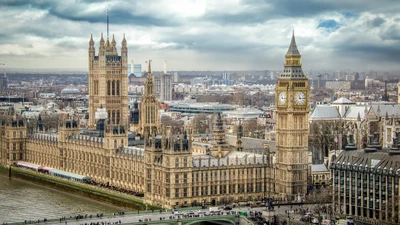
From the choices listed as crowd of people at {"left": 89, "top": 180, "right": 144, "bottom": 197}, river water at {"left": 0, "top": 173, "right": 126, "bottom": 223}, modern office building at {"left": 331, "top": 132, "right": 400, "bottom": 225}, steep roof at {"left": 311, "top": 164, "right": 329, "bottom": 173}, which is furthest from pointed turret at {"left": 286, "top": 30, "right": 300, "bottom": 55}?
river water at {"left": 0, "top": 173, "right": 126, "bottom": 223}

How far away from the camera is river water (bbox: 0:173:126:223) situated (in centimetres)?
7669

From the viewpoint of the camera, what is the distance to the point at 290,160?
77.3 meters

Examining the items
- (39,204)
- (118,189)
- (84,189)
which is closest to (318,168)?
(118,189)

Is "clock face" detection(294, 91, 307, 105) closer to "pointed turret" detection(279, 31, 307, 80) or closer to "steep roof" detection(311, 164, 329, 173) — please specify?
"pointed turret" detection(279, 31, 307, 80)

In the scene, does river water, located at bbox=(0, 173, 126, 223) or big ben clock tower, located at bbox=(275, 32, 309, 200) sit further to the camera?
big ben clock tower, located at bbox=(275, 32, 309, 200)

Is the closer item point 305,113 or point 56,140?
point 305,113

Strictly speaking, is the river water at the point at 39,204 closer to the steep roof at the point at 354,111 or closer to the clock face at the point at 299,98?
the clock face at the point at 299,98

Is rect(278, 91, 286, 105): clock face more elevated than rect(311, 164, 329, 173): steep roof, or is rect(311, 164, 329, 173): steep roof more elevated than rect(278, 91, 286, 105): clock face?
rect(278, 91, 286, 105): clock face

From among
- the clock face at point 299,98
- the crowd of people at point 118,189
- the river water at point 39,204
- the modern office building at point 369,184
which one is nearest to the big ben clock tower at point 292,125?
the clock face at point 299,98

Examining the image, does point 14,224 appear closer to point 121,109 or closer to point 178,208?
point 178,208

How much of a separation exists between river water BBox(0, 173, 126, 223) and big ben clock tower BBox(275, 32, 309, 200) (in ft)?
47.8

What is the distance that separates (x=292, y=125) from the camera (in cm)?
7706

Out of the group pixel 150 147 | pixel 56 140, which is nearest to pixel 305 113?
pixel 150 147

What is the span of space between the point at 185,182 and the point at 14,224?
16025mm
